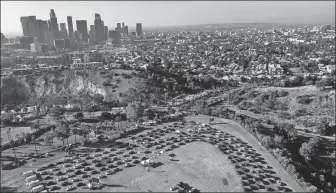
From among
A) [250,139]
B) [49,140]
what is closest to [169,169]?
[250,139]

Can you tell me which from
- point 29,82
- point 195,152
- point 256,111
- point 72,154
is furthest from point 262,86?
point 29,82

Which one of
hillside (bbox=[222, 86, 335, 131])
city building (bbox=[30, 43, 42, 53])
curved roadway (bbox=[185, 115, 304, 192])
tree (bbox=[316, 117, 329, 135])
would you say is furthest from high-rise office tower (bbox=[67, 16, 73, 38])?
tree (bbox=[316, 117, 329, 135])

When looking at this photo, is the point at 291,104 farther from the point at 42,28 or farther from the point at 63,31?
the point at 63,31

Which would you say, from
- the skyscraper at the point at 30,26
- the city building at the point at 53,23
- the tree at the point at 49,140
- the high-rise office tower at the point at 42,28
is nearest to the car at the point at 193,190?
the tree at the point at 49,140

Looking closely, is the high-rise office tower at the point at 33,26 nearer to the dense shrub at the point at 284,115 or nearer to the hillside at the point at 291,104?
the hillside at the point at 291,104

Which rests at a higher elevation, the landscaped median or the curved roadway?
the landscaped median

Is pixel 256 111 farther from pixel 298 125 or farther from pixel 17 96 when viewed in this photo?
pixel 17 96

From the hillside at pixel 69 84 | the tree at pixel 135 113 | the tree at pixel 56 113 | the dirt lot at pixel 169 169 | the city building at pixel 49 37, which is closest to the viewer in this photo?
the dirt lot at pixel 169 169

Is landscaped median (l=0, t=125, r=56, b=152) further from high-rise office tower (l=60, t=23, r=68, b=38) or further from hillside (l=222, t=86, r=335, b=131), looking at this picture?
high-rise office tower (l=60, t=23, r=68, b=38)
